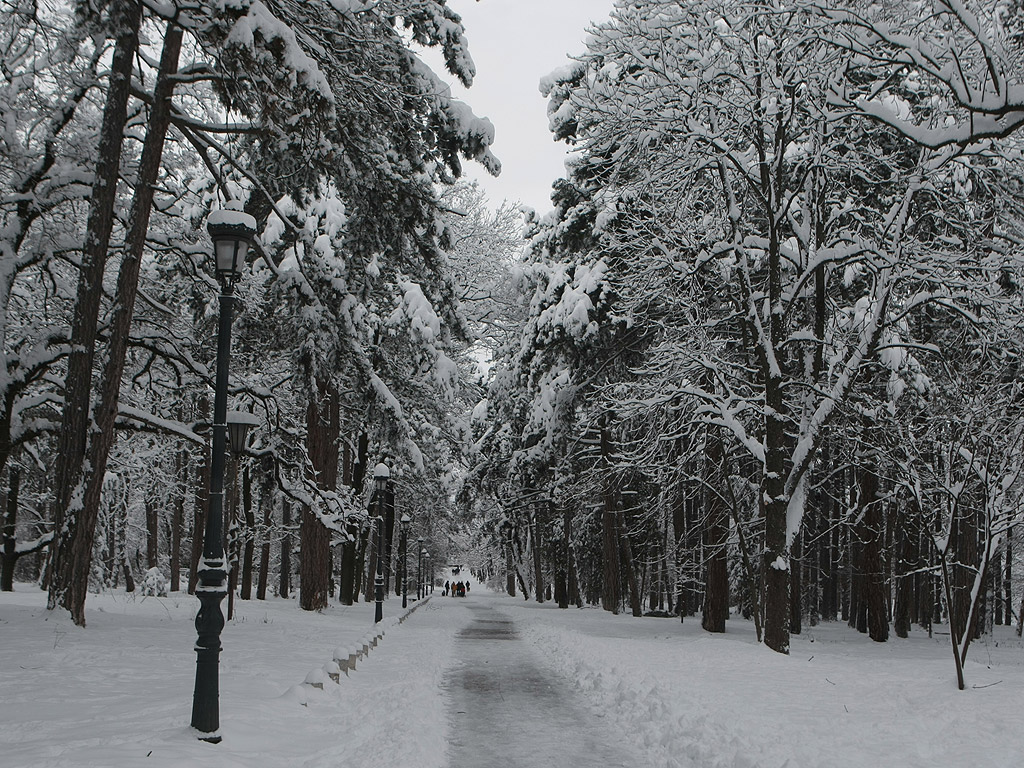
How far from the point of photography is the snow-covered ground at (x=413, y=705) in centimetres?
663

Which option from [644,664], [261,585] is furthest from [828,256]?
[261,585]

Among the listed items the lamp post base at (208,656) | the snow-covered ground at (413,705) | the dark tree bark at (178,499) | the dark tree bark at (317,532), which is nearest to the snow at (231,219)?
the lamp post base at (208,656)

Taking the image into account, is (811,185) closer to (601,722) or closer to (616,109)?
(616,109)

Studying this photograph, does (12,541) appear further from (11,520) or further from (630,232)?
(630,232)

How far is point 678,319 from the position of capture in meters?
19.7

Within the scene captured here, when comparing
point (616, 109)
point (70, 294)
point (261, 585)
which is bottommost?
point (261, 585)

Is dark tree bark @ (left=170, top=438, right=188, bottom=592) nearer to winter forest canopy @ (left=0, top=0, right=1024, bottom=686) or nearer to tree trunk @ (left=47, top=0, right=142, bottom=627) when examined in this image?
winter forest canopy @ (left=0, top=0, right=1024, bottom=686)

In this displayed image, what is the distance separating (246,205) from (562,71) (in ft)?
40.7

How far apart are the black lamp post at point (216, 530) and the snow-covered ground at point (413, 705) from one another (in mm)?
269

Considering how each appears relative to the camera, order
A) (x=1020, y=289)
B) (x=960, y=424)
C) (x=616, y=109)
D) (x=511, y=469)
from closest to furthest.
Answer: (x=960, y=424)
(x=1020, y=289)
(x=616, y=109)
(x=511, y=469)

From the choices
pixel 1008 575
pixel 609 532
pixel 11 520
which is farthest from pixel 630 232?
pixel 1008 575

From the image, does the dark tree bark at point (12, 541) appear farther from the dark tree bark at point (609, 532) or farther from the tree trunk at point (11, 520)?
the dark tree bark at point (609, 532)

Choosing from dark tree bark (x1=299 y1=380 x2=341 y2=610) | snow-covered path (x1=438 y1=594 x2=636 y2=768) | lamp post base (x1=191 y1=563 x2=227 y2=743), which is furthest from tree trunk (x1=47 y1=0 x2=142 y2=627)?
dark tree bark (x1=299 y1=380 x2=341 y2=610)

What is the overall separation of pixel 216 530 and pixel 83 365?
7.26 m
